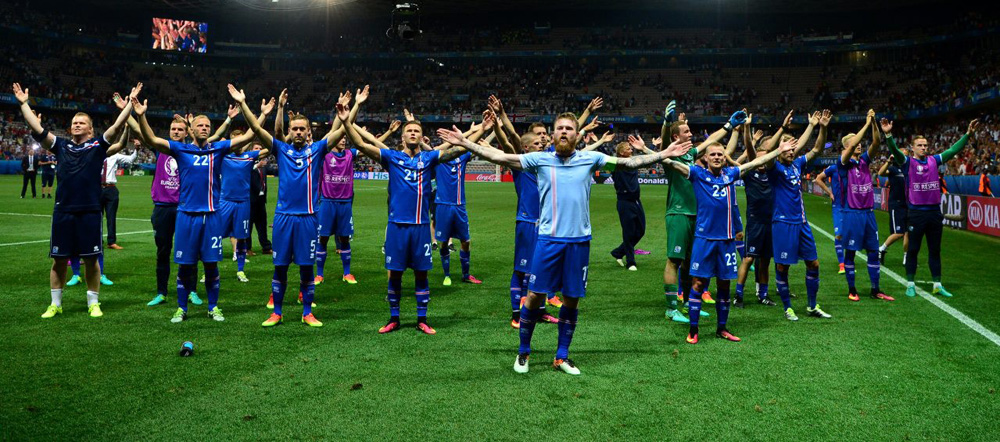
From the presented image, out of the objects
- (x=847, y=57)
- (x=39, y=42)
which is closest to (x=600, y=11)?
(x=847, y=57)

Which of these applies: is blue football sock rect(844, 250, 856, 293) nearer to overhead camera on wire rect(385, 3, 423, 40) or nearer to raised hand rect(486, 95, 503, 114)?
raised hand rect(486, 95, 503, 114)

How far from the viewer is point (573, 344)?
21.7 feet

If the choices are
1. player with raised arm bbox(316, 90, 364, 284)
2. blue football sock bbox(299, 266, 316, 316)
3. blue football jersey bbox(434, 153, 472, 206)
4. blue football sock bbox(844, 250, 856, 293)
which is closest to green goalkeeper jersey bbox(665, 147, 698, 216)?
blue football sock bbox(844, 250, 856, 293)

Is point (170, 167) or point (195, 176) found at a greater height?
point (170, 167)

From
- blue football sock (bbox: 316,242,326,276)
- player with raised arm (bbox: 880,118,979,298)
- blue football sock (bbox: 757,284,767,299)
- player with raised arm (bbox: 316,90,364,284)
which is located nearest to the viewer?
blue football sock (bbox: 757,284,767,299)

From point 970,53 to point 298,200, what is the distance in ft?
198

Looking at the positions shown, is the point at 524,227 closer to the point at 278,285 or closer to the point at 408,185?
the point at 408,185

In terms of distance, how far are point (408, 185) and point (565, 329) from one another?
93.5 inches

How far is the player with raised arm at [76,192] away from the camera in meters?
7.37

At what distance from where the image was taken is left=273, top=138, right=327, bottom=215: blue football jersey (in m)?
7.04

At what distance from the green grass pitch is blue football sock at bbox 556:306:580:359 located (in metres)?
0.23

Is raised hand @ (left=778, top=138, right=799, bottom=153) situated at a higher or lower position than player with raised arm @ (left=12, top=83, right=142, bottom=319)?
higher

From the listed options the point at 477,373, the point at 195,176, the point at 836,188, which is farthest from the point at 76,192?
the point at 836,188

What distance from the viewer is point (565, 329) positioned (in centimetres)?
576
